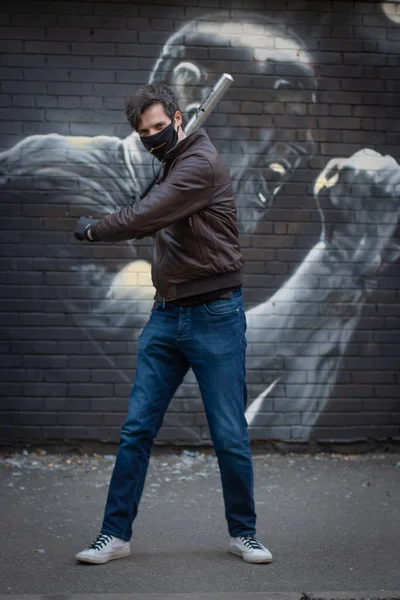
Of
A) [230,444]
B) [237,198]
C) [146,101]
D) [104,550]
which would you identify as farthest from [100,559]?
[237,198]

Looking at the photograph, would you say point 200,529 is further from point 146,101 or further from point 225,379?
point 146,101

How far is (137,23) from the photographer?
5512mm

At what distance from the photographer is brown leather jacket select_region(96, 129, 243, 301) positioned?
3.35m

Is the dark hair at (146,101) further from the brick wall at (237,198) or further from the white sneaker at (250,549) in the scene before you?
the brick wall at (237,198)

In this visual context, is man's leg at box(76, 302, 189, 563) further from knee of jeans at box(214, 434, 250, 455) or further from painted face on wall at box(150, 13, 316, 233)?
painted face on wall at box(150, 13, 316, 233)

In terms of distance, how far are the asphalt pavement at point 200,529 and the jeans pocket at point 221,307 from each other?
43.8 inches

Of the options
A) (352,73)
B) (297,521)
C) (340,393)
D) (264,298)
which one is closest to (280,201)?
(264,298)

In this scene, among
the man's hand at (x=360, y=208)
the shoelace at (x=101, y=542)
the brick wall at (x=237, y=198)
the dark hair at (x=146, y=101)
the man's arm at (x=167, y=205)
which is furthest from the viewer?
the man's hand at (x=360, y=208)

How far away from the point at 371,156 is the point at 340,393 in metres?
1.67

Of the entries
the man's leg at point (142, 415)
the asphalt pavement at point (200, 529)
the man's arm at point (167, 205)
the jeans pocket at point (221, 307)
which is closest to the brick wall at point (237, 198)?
the asphalt pavement at point (200, 529)

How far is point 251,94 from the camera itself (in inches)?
220

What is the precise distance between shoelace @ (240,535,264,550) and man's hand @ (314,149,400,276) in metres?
2.51

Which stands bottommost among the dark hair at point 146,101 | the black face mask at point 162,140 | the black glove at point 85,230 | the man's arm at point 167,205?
the black glove at point 85,230

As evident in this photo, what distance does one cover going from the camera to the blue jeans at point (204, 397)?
3.58m
